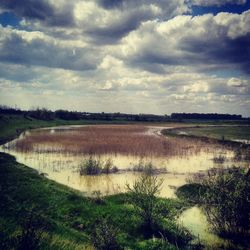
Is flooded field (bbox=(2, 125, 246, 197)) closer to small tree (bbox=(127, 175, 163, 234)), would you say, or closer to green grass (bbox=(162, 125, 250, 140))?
small tree (bbox=(127, 175, 163, 234))

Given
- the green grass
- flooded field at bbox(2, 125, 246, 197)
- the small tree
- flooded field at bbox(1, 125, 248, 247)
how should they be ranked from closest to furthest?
the small tree, flooded field at bbox(1, 125, 248, 247), flooded field at bbox(2, 125, 246, 197), the green grass

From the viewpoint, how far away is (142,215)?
51.6 ft

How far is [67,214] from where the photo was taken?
55.3 feet

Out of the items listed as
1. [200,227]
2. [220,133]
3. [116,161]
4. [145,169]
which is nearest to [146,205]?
[200,227]

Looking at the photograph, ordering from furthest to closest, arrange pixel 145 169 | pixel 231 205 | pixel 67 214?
pixel 145 169, pixel 67 214, pixel 231 205

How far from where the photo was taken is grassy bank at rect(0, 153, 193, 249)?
12.4m

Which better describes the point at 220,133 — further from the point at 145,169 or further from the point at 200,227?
the point at 200,227

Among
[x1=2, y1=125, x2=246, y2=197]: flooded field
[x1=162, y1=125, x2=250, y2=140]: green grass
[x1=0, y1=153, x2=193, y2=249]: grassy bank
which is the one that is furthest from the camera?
[x1=162, y1=125, x2=250, y2=140]: green grass

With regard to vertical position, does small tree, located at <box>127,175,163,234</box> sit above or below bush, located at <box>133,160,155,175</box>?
above

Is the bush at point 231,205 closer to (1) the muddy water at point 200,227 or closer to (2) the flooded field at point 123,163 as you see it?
(1) the muddy water at point 200,227

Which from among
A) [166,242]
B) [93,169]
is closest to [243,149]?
[93,169]

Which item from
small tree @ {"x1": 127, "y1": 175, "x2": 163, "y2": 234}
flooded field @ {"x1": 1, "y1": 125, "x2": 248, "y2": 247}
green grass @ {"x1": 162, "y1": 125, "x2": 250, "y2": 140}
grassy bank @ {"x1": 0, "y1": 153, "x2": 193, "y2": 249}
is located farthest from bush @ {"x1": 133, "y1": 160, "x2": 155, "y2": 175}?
green grass @ {"x1": 162, "y1": 125, "x2": 250, "y2": 140}

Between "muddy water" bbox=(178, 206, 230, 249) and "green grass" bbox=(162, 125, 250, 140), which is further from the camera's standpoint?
"green grass" bbox=(162, 125, 250, 140)

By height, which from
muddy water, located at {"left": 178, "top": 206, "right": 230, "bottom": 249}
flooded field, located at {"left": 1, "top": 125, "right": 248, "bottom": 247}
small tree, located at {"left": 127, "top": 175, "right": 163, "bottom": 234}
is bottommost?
muddy water, located at {"left": 178, "top": 206, "right": 230, "bottom": 249}
